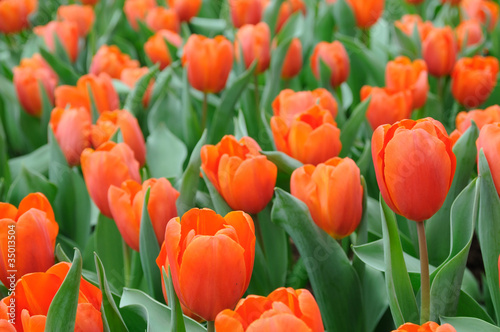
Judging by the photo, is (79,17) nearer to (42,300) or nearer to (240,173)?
(240,173)

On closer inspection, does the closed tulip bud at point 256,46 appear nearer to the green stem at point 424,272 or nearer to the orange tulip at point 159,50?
the orange tulip at point 159,50

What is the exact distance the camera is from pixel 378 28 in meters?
1.90

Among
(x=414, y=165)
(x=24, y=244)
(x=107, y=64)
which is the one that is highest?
(x=414, y=165)

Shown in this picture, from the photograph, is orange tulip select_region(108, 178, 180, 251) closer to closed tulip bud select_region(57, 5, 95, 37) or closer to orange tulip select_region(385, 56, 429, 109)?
orange tulip select_region(385, 56, 429, 109)

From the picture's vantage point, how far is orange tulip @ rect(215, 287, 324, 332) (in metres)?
0.48

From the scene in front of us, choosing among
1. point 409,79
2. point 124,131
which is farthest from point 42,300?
point 409,79

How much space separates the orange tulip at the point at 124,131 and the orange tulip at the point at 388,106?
42 cm

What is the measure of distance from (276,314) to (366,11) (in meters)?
1.41

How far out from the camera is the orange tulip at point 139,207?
79 centimetres

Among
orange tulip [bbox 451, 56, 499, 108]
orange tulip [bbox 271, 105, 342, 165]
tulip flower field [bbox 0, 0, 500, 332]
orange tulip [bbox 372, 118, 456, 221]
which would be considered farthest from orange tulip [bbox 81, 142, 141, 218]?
orange tulip [bbox 451, 56, 499, 108]

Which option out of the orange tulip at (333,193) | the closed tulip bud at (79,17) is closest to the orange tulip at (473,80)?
the orange tulip at (333,193)

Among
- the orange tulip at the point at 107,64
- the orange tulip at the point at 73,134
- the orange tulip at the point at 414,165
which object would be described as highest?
the orange tulip at the point at 414,165

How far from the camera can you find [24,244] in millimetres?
707

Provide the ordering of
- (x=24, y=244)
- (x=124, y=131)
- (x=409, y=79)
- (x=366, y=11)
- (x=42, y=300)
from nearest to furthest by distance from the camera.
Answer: (x=42, y=300) < (x=24, y=244) < (x=124, y=131) < (x=409, y=79) < (x=366, y=11)
